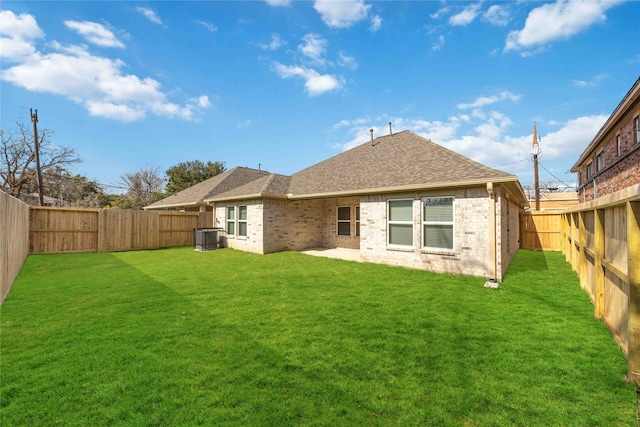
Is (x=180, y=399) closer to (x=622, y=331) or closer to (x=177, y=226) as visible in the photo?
(x=622, y=331)

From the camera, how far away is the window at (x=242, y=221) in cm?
1377

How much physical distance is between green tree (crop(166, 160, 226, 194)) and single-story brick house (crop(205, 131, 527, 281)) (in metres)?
20.6

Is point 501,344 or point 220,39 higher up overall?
point 220,39

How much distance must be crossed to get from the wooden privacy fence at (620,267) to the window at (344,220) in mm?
9073

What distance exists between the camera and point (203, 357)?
338 centimetres

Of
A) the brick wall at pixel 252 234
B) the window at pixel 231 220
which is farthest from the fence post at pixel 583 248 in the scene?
the window at pixel 231 220

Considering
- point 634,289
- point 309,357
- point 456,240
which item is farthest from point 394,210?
point 309,357

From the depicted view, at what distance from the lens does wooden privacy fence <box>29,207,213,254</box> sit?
12414 mm

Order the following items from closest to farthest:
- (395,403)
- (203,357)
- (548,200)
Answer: (395,403) → (203,357) → (548,200)

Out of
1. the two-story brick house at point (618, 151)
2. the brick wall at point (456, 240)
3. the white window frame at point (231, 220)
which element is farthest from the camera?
the white window frame at point (231, 220)

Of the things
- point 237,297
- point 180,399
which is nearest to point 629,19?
point 237,297

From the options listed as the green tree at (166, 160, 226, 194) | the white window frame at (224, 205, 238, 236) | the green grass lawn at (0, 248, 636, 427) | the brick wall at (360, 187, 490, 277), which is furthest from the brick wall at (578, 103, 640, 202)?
the green tree at (166, 160, 226, 194)

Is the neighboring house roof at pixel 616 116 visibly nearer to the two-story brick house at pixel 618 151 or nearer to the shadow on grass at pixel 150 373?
the two-story brick house at pixel 618 151

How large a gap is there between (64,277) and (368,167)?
10.9m
